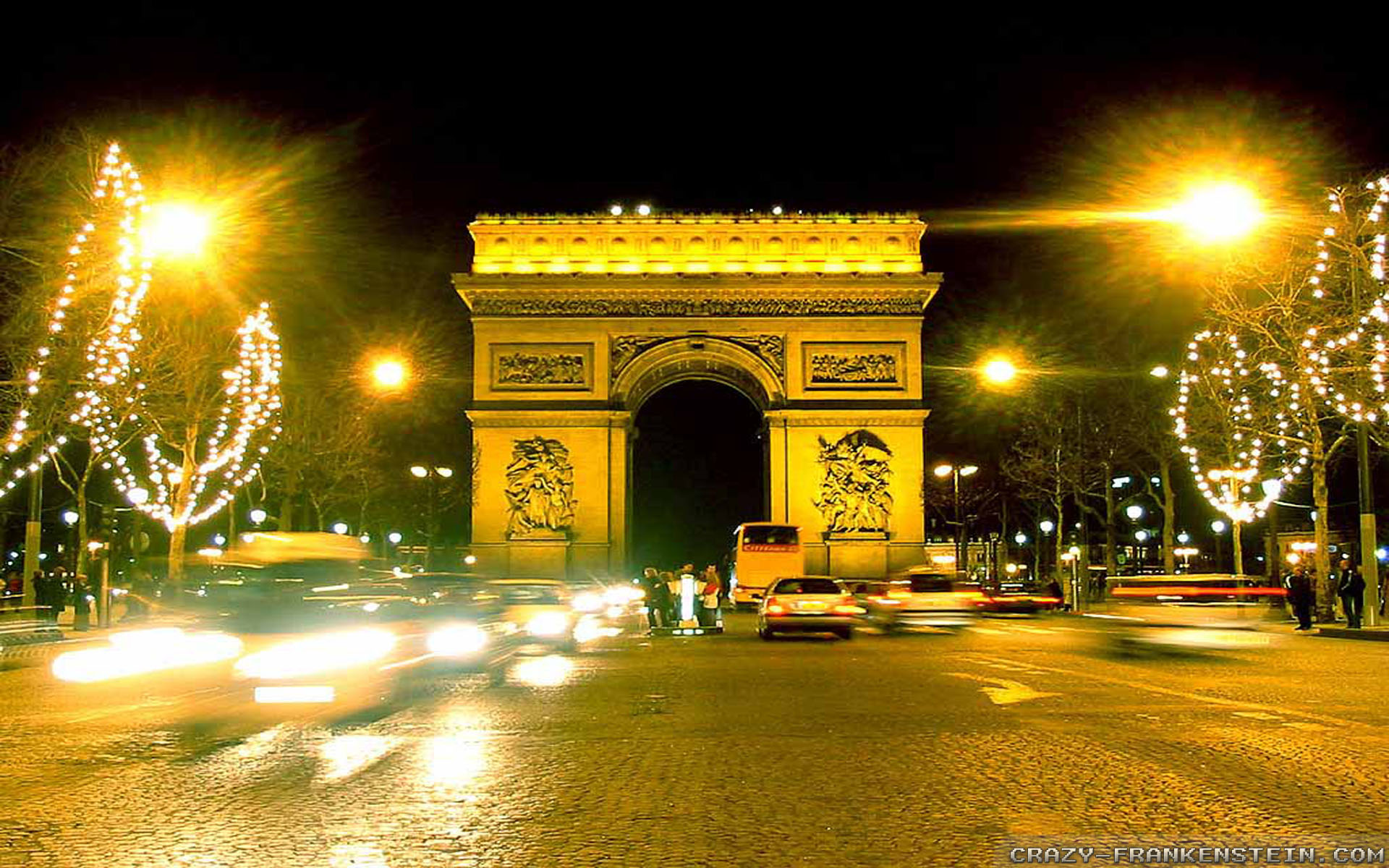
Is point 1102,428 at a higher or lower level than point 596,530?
higher

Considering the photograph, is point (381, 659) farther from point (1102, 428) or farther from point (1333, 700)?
point (1102, 428)

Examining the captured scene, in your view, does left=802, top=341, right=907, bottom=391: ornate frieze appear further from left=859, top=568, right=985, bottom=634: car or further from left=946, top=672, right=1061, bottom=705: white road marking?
left=946, top=672, right=1061, bottom=705: white road marking

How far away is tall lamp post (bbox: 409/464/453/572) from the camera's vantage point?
55.7 meters

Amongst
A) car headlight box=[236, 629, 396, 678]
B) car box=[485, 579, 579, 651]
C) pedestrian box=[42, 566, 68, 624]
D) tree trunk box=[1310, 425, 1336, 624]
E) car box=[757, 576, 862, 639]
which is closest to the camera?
car headlight box=[236, 629, 396, 678]

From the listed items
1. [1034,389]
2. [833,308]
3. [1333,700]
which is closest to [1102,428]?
[1034,389]

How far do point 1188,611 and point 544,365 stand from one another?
83.5 feet

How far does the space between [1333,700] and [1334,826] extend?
6.82m

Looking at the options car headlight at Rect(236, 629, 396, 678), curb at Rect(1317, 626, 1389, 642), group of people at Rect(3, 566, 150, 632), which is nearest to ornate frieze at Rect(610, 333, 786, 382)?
group of people at Rect(3, 566, 150, 632)

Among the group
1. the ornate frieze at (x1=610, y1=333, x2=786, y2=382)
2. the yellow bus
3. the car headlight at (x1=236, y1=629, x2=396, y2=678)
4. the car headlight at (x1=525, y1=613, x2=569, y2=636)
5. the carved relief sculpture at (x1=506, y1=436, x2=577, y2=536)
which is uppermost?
the ornate frieze at (x1=610, y1=333, x2=786, y2=382)

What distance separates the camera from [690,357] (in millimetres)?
54156

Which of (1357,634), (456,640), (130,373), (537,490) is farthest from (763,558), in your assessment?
(456,640)

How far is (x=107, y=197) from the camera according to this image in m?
27.8

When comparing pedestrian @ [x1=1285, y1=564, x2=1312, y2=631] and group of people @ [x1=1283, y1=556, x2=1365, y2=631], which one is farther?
pedestrian @ [x1=1285, y1=564, x2=1312, y2=631]

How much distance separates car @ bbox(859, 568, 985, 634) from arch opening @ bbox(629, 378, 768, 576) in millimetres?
44958
